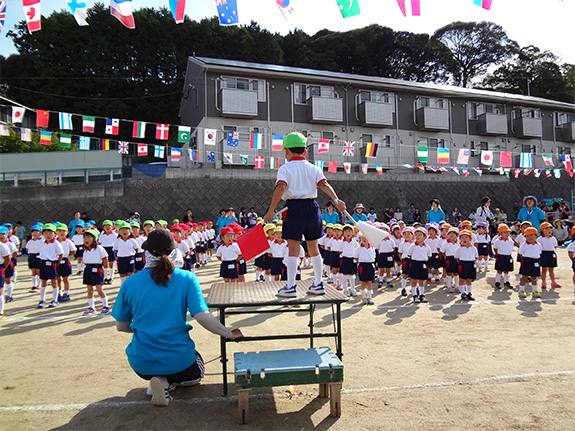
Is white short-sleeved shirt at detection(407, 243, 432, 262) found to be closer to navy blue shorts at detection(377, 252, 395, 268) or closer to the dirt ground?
the dirt ground

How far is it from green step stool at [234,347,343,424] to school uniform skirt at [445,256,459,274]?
7.21 m

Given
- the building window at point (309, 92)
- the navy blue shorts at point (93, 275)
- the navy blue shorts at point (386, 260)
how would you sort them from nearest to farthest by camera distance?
the navy blue shorts at point (93, 275) < the navy blue shorts at point (386, 260) < the building window at point (309, 92)

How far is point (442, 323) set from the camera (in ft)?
24.4

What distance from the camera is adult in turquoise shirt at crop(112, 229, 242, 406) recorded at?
4.09 m

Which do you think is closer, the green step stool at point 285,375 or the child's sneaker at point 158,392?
the green step stool at point 285,375

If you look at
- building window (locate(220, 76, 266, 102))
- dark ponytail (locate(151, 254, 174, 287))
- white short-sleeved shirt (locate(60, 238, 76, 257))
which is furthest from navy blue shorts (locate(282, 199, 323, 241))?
building window (locate(220, 76, 266, 102))

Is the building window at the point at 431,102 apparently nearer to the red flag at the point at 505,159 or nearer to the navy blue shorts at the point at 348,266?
the red flag at the point at 505,159

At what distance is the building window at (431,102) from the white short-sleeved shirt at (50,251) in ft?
88.1

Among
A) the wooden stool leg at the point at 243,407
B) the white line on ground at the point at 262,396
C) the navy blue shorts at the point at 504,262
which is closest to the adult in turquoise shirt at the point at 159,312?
the white line on ground at the point at 262,396

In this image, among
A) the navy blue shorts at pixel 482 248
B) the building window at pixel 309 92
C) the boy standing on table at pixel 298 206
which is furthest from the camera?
the building window at pixel 309 92

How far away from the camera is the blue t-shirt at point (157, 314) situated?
410 cm

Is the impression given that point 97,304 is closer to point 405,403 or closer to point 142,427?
point 142,427

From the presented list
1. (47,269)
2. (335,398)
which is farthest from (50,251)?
(335,398)

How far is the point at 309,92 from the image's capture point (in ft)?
89.8
